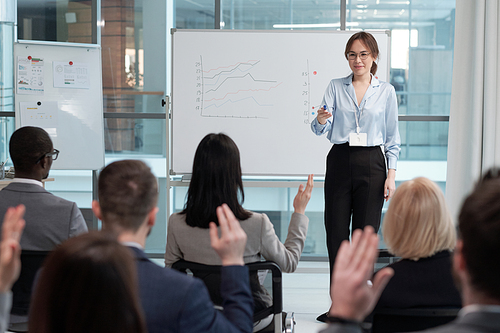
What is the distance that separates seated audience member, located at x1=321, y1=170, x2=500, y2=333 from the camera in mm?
688

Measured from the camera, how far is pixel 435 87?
4191mm

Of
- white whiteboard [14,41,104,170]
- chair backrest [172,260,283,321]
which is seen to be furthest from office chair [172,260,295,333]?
white whiteboard [14,41,104,170]

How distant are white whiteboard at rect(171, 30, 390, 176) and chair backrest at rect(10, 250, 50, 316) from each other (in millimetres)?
2104

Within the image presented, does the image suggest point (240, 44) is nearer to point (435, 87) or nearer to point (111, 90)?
point (111, 90)

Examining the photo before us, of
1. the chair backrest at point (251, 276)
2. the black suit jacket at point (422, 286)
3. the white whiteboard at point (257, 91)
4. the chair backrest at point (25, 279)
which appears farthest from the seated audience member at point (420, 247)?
the white whiteboard at point (257, 91)

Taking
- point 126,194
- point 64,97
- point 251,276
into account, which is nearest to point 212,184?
point 251,276

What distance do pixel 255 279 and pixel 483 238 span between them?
3.32 feet

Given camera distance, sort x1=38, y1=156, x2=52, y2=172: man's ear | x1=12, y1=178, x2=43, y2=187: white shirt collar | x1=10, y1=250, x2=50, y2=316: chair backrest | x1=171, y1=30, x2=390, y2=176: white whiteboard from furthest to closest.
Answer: x1=171, y1=30, x2=390, y2=176: white whiteboard < x1=38, y1=156, x2=52, y2=172: man's ear < x1=12, y1=178, x2=43, y2=187: white shirt collar < x1=10, y1=250, x2=50, y2=316: chair backrest

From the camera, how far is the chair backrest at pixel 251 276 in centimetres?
147

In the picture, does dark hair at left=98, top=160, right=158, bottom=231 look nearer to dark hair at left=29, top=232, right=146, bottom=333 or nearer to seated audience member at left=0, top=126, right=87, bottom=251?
dark hair at left=29, top=232, right=146, bottom=333

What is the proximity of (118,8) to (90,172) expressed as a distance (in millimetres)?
1582

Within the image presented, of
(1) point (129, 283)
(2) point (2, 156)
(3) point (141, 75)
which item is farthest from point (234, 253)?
(2) point (2, 156)

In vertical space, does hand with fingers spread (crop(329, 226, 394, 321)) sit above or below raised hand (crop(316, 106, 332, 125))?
below

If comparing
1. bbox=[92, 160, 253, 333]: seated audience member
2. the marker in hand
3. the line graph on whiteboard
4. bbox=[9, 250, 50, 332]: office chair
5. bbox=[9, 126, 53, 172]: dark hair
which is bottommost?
bbox=[9, 250, 50, 332]: office chair
